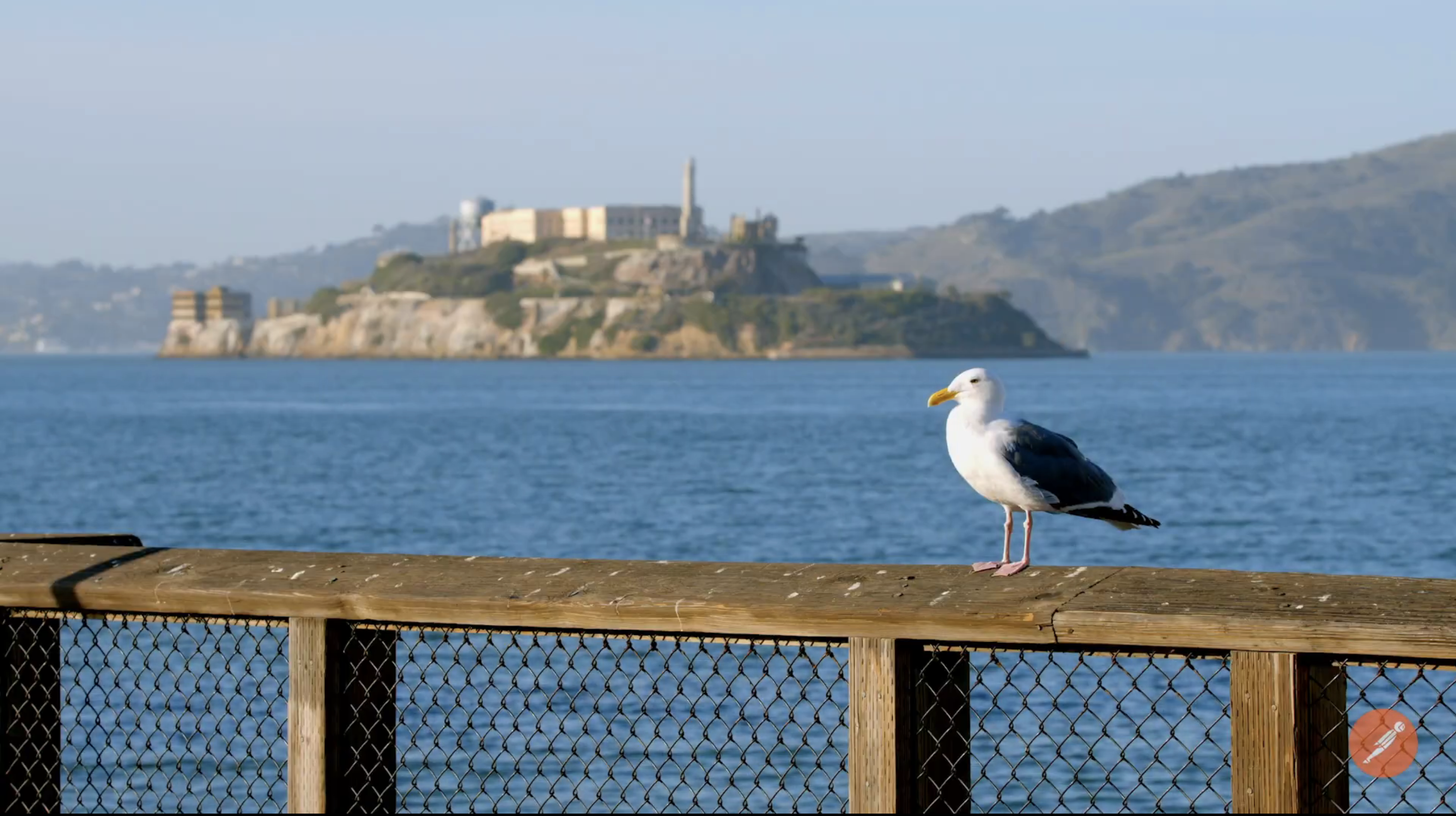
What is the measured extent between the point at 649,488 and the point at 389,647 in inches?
2231

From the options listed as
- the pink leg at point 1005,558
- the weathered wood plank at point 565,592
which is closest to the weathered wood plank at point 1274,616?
the weathered wood plank at point 565,592

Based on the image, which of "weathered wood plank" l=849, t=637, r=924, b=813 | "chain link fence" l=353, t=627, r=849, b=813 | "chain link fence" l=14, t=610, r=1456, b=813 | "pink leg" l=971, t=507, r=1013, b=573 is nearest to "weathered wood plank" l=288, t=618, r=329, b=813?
"weathered wood plank" l=849, t=637, r=924, b=813

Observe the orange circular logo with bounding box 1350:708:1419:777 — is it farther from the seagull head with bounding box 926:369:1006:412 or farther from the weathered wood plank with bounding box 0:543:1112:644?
the seagull head with bounding box 926:369:1006:412

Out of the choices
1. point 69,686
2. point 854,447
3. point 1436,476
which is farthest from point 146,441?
point 69,686

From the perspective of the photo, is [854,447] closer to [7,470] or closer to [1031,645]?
[7,470]

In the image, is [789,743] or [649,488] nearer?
[789,743]

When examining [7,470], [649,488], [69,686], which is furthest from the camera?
[7,470]

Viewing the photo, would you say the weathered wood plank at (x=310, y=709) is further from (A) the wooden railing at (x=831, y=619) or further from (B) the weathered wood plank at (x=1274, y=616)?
(B) the weathered wood plank at (x=1274, y=616)

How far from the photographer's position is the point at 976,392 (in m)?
5.93

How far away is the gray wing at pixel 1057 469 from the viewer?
5.62 meters

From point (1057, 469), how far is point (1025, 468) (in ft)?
0.30

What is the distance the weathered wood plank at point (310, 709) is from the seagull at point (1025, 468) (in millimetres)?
1946

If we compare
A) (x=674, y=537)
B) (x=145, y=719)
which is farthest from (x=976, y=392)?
(x=674, y=537)

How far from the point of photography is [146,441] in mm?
92375
